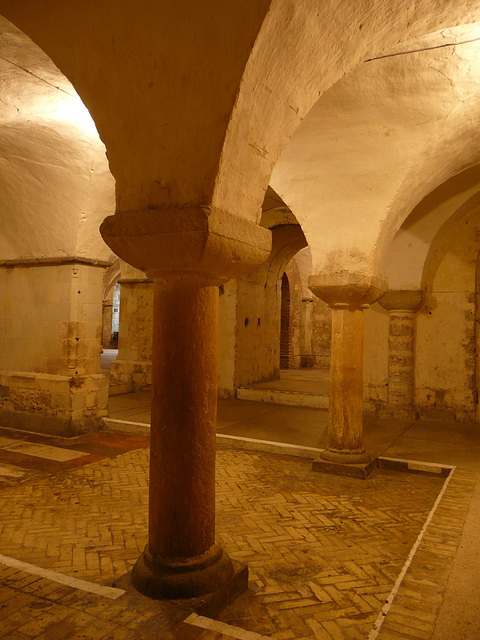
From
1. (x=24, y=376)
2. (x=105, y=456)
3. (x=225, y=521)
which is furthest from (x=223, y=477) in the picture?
(x=24, y=376)

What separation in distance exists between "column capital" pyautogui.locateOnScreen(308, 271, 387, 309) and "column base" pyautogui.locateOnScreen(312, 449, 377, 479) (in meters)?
1.77

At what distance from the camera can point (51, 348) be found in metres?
7.59

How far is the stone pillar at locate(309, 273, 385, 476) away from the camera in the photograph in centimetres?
559

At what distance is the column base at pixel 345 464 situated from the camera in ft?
18.3

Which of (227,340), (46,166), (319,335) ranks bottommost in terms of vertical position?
(227,340)

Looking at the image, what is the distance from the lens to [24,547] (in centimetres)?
372

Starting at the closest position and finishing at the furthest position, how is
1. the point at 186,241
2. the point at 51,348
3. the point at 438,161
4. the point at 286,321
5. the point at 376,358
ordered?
1. the point at 186,241
2. the point at 438,161
3. the point at 51,348
4. the point at 376,358
5. the point at 286,321

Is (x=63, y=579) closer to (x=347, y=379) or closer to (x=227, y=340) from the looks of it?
(x=347, y=379)

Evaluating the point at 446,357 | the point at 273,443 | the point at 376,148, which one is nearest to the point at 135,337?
the point at 273,443

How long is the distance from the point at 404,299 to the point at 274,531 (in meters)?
5.44

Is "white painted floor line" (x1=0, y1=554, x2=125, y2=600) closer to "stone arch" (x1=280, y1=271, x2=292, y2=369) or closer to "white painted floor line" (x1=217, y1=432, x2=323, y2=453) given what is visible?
"white painted floor line" (x1=217, y1=432, x2=323, y2=453)

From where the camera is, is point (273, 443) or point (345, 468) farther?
point (273, 443)

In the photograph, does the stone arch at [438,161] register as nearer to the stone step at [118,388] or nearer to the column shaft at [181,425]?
the column shaft at [181,425]

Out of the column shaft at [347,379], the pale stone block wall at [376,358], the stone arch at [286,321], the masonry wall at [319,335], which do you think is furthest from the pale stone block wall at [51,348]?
the masonry wall at [319,335]
